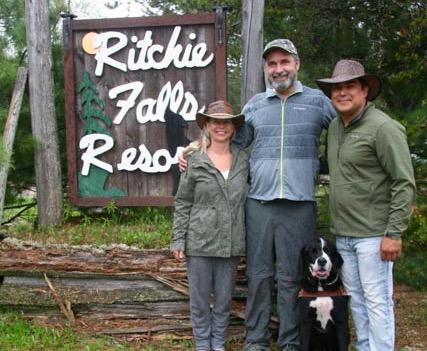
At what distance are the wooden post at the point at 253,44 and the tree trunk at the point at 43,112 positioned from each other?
1825mm

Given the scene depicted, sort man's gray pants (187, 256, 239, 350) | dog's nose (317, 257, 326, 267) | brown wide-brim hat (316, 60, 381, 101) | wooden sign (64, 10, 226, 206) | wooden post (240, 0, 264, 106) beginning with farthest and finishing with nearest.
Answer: wooden sign (64, 10, 226, 206), wooden post (240, 0, 264, 106), man's gray pants (187, 256, 239, 350), dog's nose (317, 257, 326, 267), brown wide-brim hat (316, 60, 381, 101)

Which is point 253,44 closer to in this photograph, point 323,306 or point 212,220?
point 212,220

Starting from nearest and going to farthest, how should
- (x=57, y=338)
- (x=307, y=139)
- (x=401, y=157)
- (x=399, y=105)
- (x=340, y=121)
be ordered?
(x=401, y=157), (x=340, y=121), (x=307, y=139), (x=57, y=338), (x=399, y=105)

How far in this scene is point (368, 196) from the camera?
3662 mm

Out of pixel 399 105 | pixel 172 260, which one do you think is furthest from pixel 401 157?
pixel 399 105

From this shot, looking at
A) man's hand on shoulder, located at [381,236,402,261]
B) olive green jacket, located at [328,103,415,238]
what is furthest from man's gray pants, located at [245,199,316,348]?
man's hand on shoulder, located at [381,236,402,261]

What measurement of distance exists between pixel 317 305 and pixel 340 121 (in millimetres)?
1206

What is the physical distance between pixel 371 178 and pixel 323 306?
0.94m

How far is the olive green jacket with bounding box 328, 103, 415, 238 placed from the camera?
350cm

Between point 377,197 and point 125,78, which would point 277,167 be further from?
point 125,78

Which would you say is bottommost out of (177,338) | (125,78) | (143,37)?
(177,338)

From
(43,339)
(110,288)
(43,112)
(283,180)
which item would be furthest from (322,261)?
(43,112)

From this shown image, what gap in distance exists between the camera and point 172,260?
4.95 m

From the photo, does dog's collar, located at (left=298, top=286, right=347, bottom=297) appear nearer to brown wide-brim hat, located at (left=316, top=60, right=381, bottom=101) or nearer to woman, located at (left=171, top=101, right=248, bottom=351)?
woman, located at (left=171, top=101, right=248, bottom=351)
